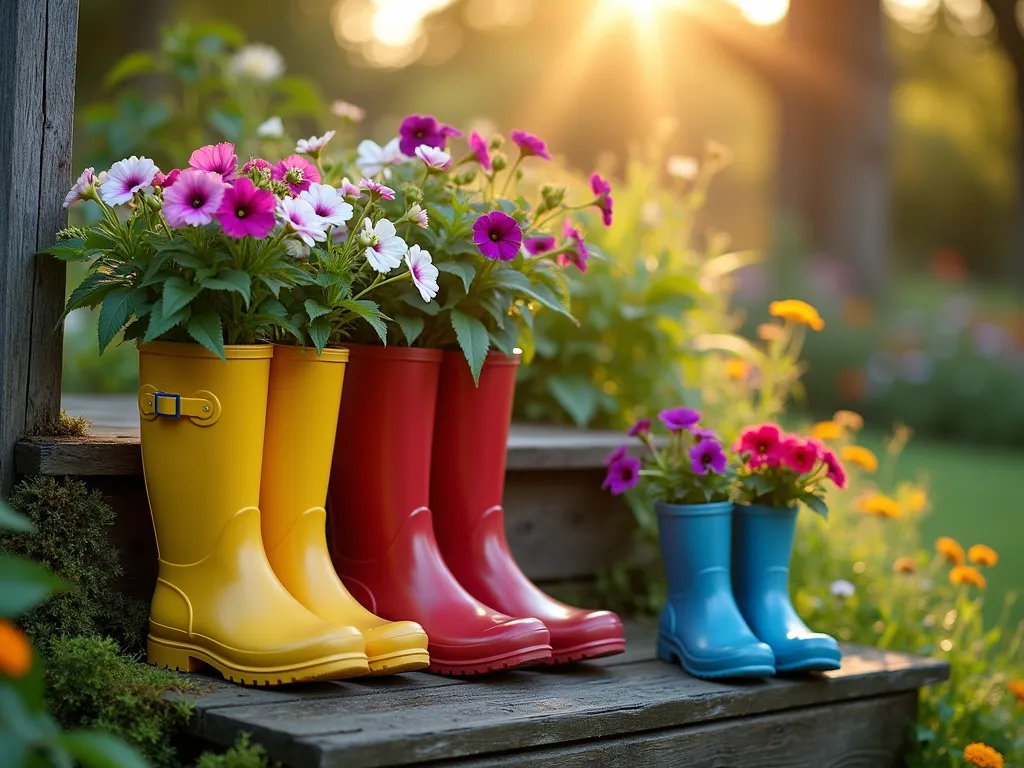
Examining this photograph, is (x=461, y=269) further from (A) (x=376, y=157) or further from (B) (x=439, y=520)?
(B) (x=439, y=520)

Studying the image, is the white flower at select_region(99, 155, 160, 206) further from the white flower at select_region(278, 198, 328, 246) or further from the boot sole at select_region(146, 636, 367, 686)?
the boot sole at select_region(146, 636, 367, 686)

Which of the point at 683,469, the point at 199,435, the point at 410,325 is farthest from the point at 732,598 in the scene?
the point at 199,435

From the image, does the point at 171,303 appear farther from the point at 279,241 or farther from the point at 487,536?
the point at 487,536

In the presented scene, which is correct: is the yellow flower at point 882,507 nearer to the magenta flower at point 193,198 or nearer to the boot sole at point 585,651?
the boot sole at point 585,651

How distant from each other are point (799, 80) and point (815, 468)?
601 centimetres

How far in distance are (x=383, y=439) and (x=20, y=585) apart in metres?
0.78

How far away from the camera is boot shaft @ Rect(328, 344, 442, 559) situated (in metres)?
1.83

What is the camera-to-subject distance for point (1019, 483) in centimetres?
491

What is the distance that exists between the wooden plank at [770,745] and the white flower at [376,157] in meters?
0.99

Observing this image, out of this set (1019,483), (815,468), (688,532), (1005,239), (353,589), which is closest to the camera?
(353,589)

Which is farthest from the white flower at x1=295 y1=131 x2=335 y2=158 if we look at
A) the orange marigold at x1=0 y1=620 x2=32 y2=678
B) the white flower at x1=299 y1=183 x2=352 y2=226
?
the orange marigold at x1=0 y1=620 x2=32 y2=678

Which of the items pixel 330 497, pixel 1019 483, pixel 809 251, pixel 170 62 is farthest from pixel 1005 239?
pixel 330 497

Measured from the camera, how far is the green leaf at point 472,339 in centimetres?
178

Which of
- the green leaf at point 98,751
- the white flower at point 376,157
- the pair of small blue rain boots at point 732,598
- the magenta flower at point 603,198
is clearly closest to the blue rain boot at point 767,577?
the pair of small blue rain boots at point 732,598
